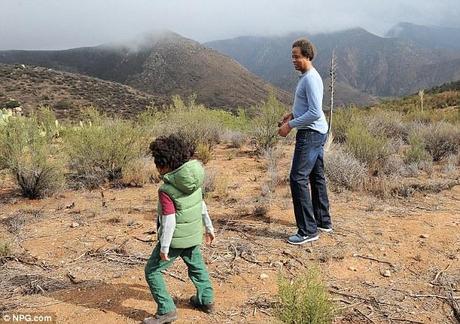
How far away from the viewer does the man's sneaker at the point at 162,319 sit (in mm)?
3250

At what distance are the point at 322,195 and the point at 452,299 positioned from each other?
5.64 ft

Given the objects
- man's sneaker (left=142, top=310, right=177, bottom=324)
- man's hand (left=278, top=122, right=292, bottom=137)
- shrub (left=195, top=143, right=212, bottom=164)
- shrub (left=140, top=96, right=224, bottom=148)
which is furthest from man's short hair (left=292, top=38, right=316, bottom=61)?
shrub (left=140, top=96, right=224, bottom=148)

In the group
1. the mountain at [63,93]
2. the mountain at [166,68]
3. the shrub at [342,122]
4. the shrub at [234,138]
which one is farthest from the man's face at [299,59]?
the mountain at [166,68]

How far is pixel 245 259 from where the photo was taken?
14.4 ft

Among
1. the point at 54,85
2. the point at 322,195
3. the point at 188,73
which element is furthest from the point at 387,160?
the point at 188,73

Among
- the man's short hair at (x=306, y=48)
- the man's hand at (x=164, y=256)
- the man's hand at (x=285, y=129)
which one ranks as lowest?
the man's hand at (x=164, y=256)

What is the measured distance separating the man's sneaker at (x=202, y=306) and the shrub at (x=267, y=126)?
7120mm

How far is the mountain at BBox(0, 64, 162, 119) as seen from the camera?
3534 centimetres

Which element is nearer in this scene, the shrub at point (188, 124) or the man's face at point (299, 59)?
the man's face at point (299, 59)

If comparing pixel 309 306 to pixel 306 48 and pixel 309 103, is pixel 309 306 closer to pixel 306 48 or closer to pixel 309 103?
pixel 309 103

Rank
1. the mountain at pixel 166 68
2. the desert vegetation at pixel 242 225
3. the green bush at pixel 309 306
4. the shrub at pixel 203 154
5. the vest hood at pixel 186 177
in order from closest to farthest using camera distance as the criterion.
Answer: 1. the green bush at pixel 309 306
2. the vest hood at pixel 186 177
3. the desert vegetation at pixel 242 225
4. the shrub at pixel 203 154
5. the mountain at pixel 166 68

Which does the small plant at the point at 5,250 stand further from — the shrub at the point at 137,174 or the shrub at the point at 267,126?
the shrub at the point at 267,126

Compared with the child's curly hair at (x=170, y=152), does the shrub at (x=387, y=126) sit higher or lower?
lower

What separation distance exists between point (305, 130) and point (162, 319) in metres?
2.31
